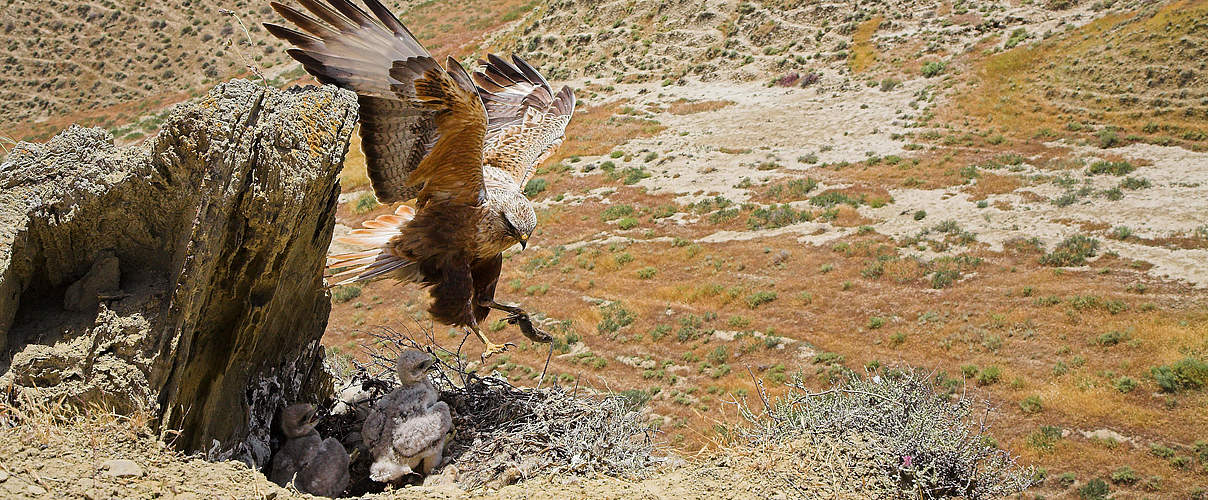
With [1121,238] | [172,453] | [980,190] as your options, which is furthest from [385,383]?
[980,190]

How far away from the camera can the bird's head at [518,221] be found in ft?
16.6

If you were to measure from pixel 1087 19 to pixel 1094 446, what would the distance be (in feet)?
94.5

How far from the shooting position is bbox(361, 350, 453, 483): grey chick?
367cm

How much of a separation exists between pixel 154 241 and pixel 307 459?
4.24 feet

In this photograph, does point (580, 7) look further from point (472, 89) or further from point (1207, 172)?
point (472, 89)

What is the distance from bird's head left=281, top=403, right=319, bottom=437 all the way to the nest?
51 cm

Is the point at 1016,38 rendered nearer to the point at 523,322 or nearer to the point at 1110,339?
the point at 1110,339

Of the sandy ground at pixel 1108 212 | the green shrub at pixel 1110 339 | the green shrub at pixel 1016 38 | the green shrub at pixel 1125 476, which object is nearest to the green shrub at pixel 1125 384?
the green shrub at pixel 1110 339

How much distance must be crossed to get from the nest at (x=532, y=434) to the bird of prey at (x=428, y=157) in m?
0.51

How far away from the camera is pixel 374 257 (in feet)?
18.0

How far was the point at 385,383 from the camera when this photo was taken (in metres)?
4.91

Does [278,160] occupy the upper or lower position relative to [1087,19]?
upper

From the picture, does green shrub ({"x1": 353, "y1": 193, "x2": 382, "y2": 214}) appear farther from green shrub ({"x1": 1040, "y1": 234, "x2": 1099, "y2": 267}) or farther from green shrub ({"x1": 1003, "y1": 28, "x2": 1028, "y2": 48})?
green shrub ({"x1": 1003, "y1": 28, "x2": 1028, "y2": 48})

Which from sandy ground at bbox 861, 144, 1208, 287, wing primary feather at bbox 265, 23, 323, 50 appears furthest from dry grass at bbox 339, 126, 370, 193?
wing primary feather at bbox 265, 23, 323, 50
